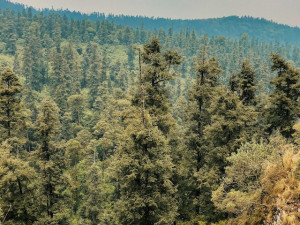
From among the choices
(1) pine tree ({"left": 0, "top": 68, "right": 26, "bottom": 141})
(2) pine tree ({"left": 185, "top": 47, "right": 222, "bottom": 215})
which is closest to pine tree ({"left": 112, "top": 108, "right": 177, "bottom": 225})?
(2) pine tree ({"left": 185, "top": 47, "right": 222, "bottom": 215})

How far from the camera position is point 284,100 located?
67.9 feet

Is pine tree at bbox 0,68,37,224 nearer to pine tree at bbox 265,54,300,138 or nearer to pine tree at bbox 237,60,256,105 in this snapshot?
pine tree at bbox 237,60,256,105

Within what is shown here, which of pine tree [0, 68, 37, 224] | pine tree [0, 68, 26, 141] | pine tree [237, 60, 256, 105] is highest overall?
pine tree [237, 60, 256, 105]

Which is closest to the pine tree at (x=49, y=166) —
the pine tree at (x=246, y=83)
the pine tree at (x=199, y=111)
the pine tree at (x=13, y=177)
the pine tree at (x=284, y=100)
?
the pine tree at (x=13, y=177)

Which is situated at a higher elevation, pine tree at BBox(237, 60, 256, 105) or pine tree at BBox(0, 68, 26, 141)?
pine tree at BBox(237, 60, 256, 105)

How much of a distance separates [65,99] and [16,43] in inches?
2938

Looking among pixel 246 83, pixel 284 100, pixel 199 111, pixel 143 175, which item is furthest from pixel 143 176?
pixel 246 83

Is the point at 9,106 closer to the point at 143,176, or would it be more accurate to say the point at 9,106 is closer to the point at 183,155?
the point at 143,176

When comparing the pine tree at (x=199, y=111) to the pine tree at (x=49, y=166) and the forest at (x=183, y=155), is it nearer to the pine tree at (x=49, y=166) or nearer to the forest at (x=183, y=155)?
the forest at (x=183, y=155)

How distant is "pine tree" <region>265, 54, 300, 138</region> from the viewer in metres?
20.8

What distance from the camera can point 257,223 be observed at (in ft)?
32.3

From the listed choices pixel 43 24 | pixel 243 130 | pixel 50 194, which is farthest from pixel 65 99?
pixel 43 24

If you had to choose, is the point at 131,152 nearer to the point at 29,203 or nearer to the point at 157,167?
the point at 157,167

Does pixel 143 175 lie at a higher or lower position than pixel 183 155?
higher
